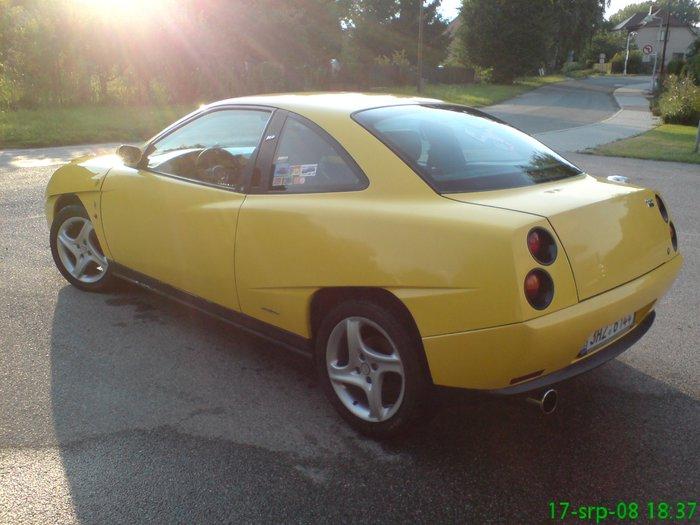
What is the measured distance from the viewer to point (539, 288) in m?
2.60

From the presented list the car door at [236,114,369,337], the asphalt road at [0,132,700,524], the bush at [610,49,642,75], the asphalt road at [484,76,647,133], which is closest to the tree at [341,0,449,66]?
the asphalt road at [484,76,647,133]

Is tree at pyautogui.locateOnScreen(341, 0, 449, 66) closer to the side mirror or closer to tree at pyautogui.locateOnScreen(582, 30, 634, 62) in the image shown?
the side mirror

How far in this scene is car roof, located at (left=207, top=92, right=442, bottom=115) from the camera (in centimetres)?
350

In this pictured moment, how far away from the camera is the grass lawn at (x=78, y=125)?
590 inches

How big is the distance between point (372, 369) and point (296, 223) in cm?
77

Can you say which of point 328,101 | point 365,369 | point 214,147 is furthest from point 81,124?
point 365,369

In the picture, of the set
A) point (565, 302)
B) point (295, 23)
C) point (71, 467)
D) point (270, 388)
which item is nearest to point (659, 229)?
point (565, 302)

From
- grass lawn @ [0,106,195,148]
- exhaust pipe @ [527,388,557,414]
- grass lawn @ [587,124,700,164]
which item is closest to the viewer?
exhaust pipe @ [527,388,557,414]

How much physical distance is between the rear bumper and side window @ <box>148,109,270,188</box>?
1.55 meters

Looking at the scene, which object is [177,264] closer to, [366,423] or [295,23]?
[366,423]

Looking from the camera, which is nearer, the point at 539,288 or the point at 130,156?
the point at 539,288

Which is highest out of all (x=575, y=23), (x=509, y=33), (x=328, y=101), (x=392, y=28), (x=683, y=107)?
(x=575, y=23)

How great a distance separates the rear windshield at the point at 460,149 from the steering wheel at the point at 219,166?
774 mm

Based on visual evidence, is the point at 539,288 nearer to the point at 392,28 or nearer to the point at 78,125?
the point at 78,125
